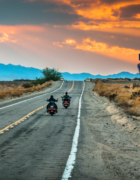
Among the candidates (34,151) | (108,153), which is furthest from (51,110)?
(108,153)

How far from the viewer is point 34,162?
6.20 metres

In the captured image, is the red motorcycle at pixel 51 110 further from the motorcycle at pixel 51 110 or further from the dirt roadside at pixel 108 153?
the dirt roadside at pixel 108 153

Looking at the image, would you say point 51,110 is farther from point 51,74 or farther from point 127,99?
point 51,74

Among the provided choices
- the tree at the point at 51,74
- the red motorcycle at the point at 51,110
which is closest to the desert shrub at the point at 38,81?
the tree at the point at 51,74

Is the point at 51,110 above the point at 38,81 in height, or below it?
below

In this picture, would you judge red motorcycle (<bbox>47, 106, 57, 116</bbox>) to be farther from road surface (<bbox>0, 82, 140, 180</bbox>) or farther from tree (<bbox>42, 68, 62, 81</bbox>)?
tree (<bbox>42, 68, 62, 81</bbox>)

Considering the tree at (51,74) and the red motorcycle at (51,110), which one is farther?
the tree at (51,74)

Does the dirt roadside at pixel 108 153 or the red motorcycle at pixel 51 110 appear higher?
the red motorcycle at pixel 51 110

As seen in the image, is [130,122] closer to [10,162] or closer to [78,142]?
[78,142]

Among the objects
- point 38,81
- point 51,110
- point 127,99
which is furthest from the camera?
point 38,81

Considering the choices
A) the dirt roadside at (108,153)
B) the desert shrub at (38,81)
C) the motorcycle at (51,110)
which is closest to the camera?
the dirt roadside at (108,153)

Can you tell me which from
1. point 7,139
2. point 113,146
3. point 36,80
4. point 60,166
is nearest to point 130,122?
point 113,146

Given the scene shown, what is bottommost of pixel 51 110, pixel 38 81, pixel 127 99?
pixel 51 110

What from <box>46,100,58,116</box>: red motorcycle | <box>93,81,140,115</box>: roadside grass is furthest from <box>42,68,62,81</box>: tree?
<box>46,100,58,116</box>: red motorcycle
